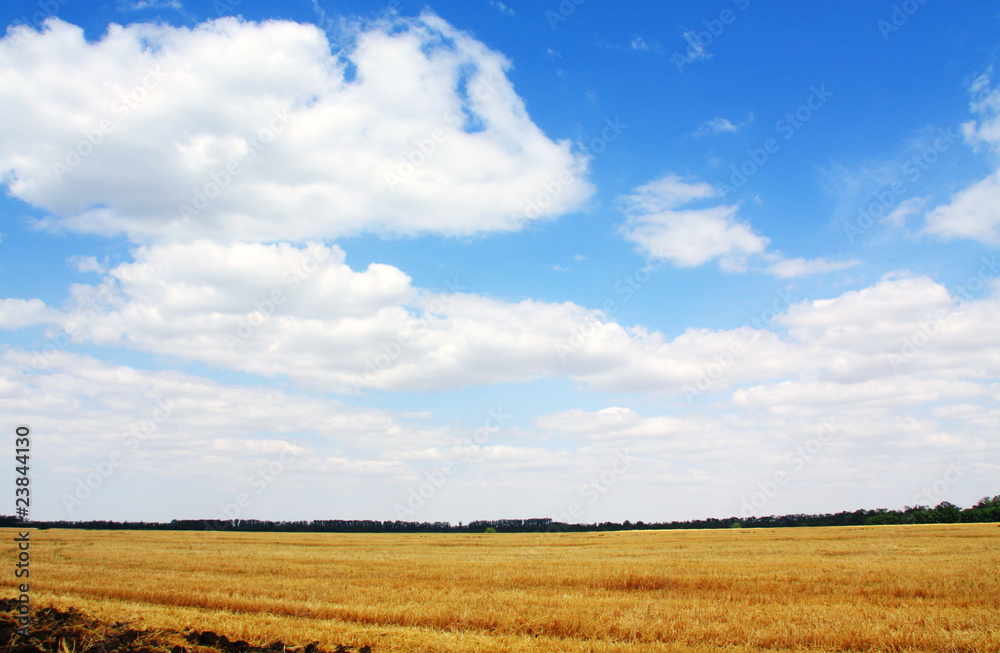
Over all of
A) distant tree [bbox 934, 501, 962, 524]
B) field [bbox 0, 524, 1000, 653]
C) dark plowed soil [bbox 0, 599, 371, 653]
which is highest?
dark plowed soil [bbox 0, 599, 371, 653]

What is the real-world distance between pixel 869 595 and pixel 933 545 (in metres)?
30.9

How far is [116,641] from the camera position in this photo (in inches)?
419

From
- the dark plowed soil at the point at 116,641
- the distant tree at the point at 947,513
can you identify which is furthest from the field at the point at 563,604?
the distant tree at the point at 947,513

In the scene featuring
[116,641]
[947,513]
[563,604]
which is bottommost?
[947,513]

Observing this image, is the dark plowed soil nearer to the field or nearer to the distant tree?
the field

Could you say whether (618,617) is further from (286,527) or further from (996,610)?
(286,527)

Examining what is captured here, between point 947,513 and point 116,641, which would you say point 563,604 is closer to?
point 116,641

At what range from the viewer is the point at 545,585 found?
20.5 meters

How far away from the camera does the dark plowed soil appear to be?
10258mm

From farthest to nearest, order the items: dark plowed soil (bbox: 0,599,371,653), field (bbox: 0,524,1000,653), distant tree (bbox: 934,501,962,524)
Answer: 1. distant tree (bbox: 934,501,962,524)
2. field (bbox: 0,524,1000,653)
3. dark plowed soil (bbox: 0,599,371,653)

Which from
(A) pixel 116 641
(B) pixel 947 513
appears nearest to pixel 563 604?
(A) pixel 116 641

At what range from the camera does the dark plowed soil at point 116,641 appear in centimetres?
1026

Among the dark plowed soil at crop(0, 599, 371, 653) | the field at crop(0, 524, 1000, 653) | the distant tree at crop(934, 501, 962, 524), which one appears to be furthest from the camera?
the distant tree at crop(934, 501, 962, 524)

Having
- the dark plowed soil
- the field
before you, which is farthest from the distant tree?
the dark plowed soil
